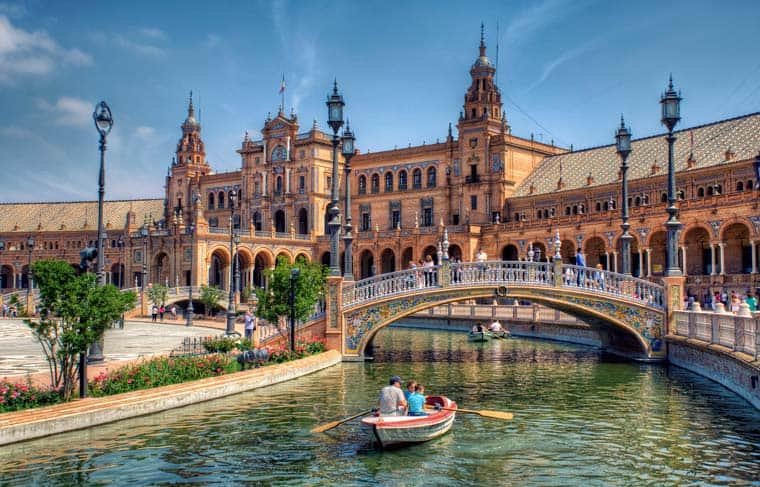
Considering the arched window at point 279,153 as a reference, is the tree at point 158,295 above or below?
below

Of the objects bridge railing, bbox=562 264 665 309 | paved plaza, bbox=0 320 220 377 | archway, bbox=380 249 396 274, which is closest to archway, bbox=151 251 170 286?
archway, bbox=380 249 396 274

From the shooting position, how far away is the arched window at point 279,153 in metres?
82.3

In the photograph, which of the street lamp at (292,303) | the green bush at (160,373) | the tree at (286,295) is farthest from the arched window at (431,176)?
the green bush at (160,373)

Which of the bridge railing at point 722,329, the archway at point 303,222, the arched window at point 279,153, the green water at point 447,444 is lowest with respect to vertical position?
the green water at point 447,444

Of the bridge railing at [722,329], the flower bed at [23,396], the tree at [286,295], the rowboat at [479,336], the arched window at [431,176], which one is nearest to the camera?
the flower bed at [23,396]

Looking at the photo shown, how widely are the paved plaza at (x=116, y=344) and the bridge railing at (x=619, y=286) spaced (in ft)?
45.5

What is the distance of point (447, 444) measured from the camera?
1477cm

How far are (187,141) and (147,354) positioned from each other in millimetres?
72771

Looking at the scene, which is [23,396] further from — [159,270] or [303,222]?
[303,222]

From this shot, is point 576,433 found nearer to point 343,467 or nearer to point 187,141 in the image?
point 343,467

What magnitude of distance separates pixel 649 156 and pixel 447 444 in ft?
170

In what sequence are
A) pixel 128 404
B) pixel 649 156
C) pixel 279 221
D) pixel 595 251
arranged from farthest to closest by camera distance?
1. pixel 279 221
2. pixel 649 156
3. pixel 595 251
4. pixel 128 404

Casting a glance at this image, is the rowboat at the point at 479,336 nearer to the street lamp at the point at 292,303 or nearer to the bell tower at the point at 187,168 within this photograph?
the street lamp at the point at 292,303

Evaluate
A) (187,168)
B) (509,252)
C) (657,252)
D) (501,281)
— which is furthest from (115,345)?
(187,168)
